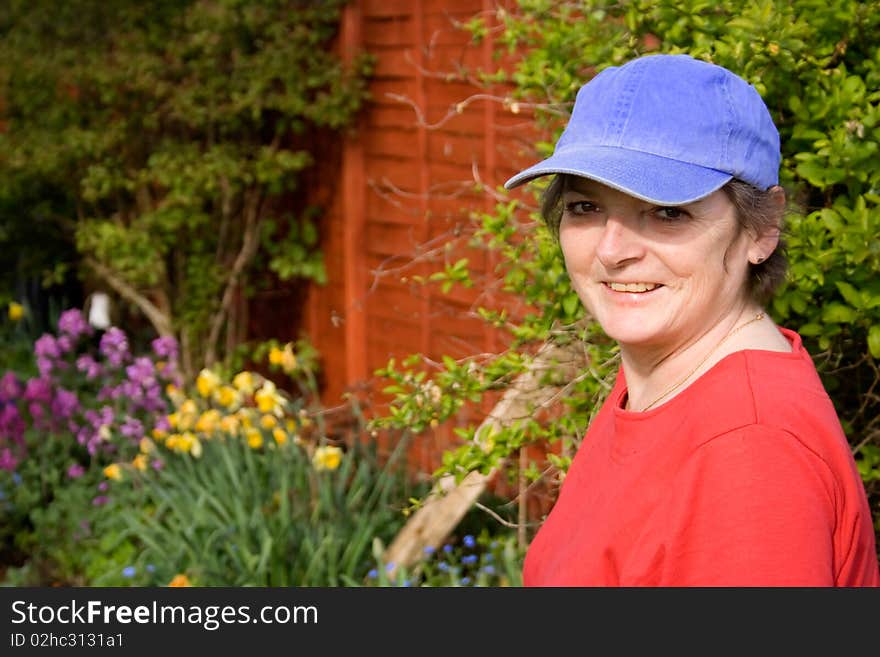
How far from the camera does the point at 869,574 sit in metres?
1.42

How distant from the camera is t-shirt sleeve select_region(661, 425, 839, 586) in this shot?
1225 millimetres

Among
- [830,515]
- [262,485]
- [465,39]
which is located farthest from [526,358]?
[465,39]

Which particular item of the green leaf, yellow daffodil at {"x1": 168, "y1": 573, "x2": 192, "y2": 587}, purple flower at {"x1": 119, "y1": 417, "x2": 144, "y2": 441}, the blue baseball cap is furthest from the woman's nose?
purple flower at {"x1": 119, "y1": 417, "x2": 144, "y2": 441}

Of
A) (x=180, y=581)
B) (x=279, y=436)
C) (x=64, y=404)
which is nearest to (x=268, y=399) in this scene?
(x=279, y=436)

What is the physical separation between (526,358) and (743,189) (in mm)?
1479

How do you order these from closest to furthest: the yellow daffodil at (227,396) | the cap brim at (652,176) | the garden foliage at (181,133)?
the cap brim at (652,176)
the yellow daffodil at (227,396)
the garden foliage at (181,133)

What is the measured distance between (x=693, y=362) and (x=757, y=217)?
0.21 metres

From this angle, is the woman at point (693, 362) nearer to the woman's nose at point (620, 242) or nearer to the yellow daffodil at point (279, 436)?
the woman's nose at point (620, 242)

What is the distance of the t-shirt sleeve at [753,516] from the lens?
Result: 4.02 ft

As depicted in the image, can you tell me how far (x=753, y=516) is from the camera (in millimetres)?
1232

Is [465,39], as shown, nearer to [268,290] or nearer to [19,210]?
[268,290]

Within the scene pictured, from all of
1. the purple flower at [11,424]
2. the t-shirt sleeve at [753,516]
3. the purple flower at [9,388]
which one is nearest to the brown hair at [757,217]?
the t-shirt sleeve at [753,516]

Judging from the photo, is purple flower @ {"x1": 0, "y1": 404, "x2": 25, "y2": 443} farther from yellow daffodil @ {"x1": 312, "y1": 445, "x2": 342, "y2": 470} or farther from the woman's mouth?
the woman's mouth

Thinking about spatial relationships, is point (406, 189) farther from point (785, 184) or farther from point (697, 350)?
point (697, 350)
